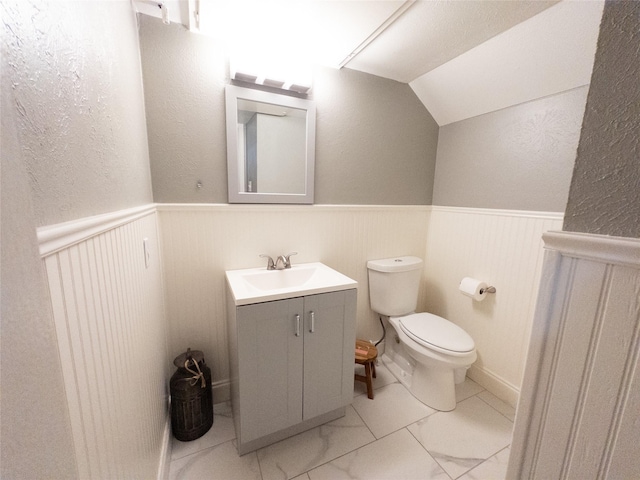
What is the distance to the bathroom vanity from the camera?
1133 millimetres

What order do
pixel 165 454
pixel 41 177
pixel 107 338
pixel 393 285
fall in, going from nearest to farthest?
1. pixel 41 177
2. pixel 107 338
3. pixel 165 454
4. pixel 393 285

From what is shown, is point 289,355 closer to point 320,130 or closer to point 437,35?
point 320,130

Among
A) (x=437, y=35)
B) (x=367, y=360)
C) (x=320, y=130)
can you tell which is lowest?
(x=367, y=360)

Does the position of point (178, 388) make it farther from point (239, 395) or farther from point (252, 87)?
point (252, 87)

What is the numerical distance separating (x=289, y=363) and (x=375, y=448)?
2.11 ft

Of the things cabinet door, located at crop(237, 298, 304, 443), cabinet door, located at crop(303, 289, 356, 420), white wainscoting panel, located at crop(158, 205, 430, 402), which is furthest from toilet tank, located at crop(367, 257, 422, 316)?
cabinet door, located at crop(237, 298, 304, 443)

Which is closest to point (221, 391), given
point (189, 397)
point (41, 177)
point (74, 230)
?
point (189, 397)

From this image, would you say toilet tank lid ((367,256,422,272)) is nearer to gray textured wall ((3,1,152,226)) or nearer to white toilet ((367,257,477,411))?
white toilet ((367,257,477,411))

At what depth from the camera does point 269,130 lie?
1.48 meters

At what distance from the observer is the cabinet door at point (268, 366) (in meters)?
1.12

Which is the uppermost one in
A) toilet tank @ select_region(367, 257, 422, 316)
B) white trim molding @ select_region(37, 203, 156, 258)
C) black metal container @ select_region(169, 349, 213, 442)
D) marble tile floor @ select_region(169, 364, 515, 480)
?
white trim molding @ select_region(37, 203, 156, 258)

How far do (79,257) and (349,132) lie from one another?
5.09 feet

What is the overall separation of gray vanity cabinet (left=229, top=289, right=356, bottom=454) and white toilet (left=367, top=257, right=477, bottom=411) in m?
0.48

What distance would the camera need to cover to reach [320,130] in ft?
5.21
